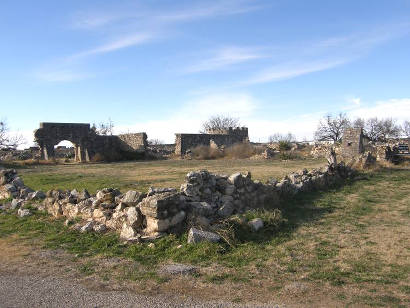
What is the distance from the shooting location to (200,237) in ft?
20.6

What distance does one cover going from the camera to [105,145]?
36375 mm

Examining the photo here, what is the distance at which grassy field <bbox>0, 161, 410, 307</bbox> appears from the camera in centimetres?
455

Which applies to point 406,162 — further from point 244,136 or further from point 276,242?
point 244,136

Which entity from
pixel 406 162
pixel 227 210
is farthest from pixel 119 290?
pixel 406 162

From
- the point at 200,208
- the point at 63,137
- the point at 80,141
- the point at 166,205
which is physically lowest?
the point at 200,208

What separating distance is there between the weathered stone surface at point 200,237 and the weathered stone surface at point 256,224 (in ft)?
2.72

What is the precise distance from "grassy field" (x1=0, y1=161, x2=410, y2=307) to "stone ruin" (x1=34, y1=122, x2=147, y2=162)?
26261 millimetres

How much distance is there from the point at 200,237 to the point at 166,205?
0.87m

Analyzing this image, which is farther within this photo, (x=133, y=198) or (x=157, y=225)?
(x=133, y=198)

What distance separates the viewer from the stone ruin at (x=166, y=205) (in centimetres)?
675

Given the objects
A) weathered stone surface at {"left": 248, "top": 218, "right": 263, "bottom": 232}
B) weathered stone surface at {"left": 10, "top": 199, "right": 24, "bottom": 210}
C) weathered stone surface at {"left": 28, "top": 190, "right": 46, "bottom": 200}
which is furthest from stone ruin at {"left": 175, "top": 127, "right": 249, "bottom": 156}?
weathered stone surface at {"left": 248, "top": 218, "right": 263, "bottom": 232}

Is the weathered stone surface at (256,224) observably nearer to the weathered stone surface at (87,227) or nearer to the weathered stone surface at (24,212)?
the weathered stone surface at (87,227)

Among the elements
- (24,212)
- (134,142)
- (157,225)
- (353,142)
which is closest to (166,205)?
(157,225)

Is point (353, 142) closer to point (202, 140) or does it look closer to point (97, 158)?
point (202, 140)
